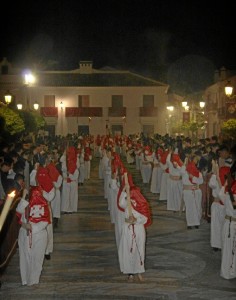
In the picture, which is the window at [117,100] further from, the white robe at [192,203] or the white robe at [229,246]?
the white robe at [229,246]

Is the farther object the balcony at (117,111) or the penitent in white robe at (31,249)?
the balcony at (117,111)

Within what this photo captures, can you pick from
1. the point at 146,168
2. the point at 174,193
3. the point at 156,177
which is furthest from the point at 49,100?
the point at 174,193

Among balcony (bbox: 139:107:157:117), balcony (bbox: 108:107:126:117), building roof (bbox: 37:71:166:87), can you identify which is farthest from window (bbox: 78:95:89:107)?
balcony (bbox: 139:107:157:117)

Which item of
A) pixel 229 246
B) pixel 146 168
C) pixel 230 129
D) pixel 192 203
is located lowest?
pixel 229 246

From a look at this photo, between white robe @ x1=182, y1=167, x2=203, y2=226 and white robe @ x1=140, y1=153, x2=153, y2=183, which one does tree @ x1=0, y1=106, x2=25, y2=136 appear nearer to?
white robe @ x1=140, y1=153, x2=153, y2=183

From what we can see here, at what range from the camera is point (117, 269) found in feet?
36.5

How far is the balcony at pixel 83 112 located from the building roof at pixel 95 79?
8.24 ft

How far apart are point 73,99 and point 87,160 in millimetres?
39285

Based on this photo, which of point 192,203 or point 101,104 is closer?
point 192,203

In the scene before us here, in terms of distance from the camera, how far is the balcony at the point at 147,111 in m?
67.8

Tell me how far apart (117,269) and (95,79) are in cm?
5902

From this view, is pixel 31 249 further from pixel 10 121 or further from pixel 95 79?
pixel 95 79

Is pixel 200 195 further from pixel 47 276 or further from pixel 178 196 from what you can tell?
pixel 47 276

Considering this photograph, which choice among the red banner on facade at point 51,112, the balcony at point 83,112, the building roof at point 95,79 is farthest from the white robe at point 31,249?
the building roof at point 95,79
